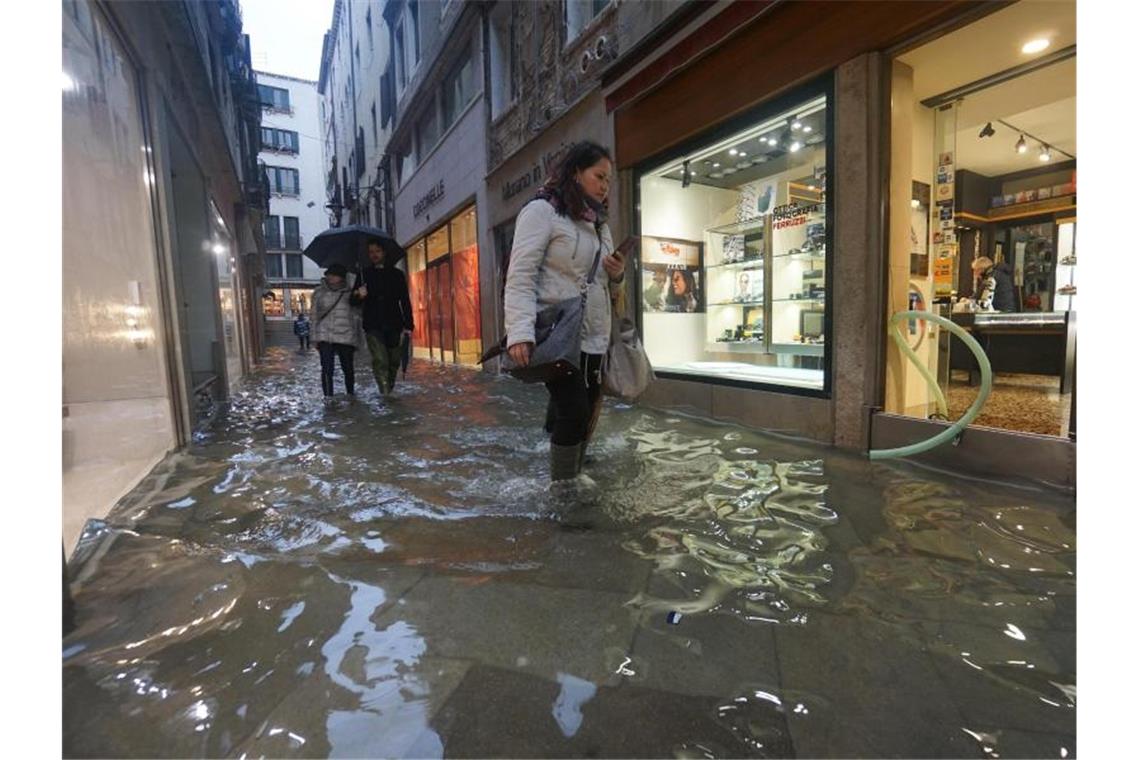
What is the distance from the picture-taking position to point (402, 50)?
58.0 feet

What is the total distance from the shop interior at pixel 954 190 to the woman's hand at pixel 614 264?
214 centimetres

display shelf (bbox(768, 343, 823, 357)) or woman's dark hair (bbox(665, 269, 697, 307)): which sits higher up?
woman's dark hair (bbox(665, 269, 697, 307))

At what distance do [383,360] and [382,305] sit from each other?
2.33 feet

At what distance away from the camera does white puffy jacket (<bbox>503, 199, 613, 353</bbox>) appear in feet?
9.03

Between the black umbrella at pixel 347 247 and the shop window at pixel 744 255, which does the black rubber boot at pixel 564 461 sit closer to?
the shop window at pixel 744 255

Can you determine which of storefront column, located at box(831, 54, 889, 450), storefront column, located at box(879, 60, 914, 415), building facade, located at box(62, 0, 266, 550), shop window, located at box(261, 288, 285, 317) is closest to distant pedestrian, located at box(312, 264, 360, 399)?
building facade, located at box(62, 0, 266, 550)

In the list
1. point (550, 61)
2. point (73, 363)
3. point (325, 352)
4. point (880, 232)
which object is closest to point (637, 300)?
point (880, 232)

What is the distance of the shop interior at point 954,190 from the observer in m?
3.84

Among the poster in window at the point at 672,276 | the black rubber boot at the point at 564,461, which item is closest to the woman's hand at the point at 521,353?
the black rubber boot at the point at 564,461

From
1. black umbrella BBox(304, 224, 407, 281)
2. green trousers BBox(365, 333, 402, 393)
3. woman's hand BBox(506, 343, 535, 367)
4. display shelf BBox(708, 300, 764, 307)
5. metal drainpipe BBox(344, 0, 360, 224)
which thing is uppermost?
metal drainpipe BBox(344, 0, 360, 224)

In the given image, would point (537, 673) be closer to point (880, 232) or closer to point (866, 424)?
point (866, 424)

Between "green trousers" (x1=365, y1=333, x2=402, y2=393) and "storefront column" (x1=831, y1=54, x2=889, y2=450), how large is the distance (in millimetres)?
5185

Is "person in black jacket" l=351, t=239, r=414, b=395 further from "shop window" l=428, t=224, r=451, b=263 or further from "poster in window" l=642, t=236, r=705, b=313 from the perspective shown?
"shop window" l=428, t=224, r=451, b=263

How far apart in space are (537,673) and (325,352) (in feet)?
20.9
